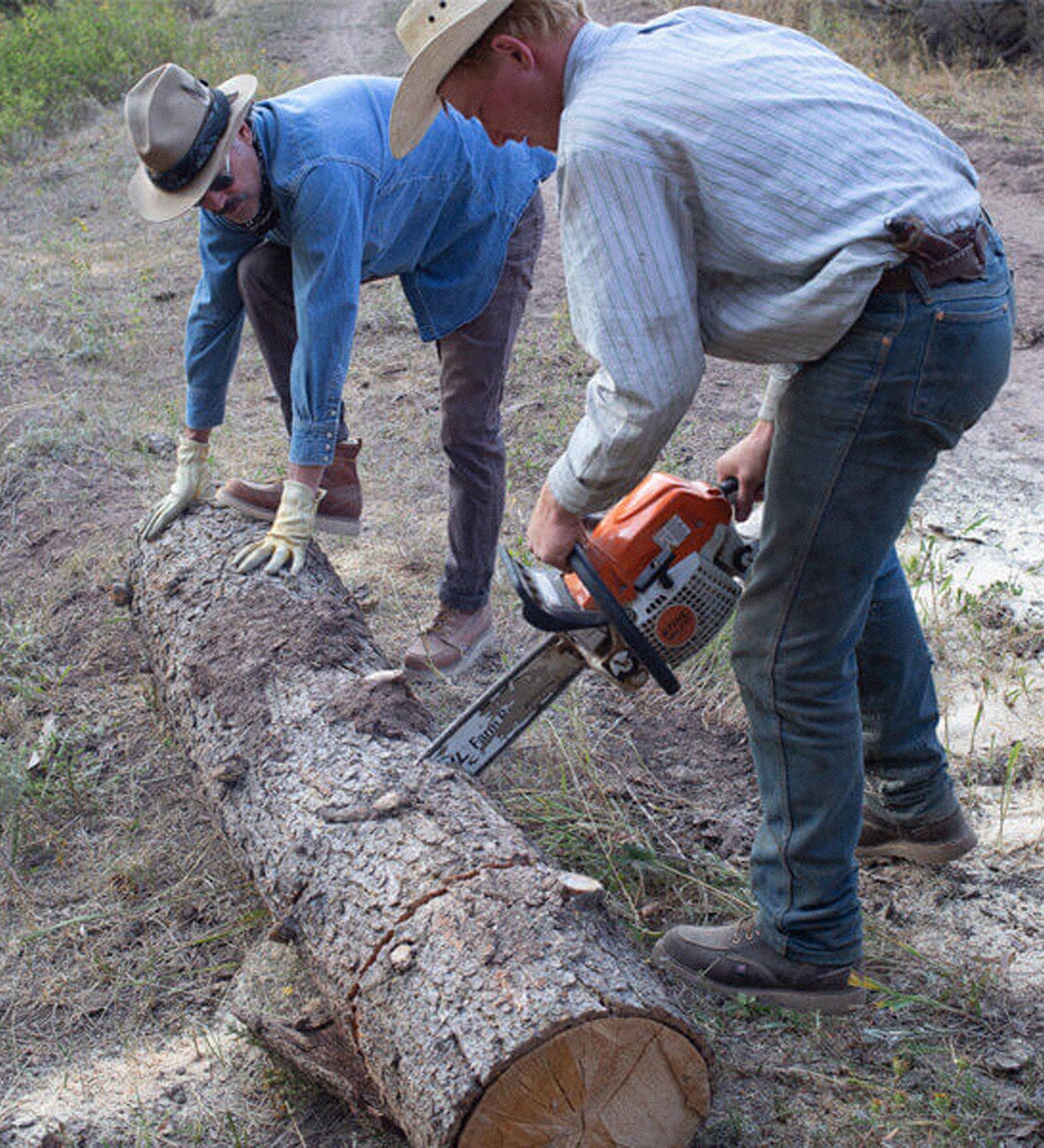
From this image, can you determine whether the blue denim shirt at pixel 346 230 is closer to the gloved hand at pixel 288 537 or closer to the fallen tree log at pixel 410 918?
the gloved hand at pixel 288 537

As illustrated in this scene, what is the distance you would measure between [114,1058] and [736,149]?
2218 mm

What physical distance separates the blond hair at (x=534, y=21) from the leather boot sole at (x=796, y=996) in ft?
6.18

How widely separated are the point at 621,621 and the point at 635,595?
94 millimetres

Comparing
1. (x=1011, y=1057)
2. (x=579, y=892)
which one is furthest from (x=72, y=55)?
(x=1011, y=1057)

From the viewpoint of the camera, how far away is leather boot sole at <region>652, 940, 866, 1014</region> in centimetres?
240

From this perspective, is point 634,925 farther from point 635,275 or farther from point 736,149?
point 736,149

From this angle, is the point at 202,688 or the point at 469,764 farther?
the point at 202,688

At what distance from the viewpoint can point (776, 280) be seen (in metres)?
1.96

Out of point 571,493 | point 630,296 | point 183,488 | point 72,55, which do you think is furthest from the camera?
point 72,55

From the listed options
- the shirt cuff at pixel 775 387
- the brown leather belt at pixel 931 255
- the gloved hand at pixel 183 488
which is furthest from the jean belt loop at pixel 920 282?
the gloved hand at pixel 183 488

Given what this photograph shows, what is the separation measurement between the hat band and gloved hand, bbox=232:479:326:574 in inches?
31.9

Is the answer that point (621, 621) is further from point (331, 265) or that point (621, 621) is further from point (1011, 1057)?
point (331, 265)

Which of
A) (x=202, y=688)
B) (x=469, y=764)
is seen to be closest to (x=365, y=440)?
(x=202, y=688)

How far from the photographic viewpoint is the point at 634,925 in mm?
2680
